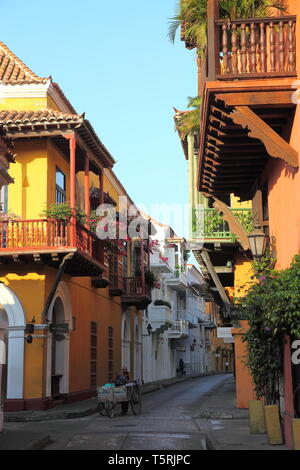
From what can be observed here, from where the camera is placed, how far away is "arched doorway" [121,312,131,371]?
32188 millimetres

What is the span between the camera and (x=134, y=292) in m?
32.3

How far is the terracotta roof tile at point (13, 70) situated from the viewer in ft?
70.4

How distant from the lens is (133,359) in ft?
112

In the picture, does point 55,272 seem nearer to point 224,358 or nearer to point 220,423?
point 220,423

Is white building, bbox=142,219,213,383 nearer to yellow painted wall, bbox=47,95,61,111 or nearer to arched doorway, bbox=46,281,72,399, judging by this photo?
arched doorway, bbox=46,281,72,399

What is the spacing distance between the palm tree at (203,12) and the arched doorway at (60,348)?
394 inches

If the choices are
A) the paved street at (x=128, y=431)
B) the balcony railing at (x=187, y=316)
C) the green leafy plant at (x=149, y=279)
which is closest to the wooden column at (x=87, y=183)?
the paved street at (x=128, y=431)

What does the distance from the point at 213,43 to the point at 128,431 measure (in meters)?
8.60

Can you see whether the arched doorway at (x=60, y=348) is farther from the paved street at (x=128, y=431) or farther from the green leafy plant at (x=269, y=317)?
the green leafy plant at (x=269, y=317)

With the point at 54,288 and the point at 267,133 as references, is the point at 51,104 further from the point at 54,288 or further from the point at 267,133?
the point at 267,133

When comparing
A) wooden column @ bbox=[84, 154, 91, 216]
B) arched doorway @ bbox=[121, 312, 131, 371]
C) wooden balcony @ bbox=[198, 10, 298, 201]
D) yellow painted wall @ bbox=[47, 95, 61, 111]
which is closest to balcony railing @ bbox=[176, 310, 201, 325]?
arched doorway @ bbox=[121, 312, 131, 371]

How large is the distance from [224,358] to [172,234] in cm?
3379
